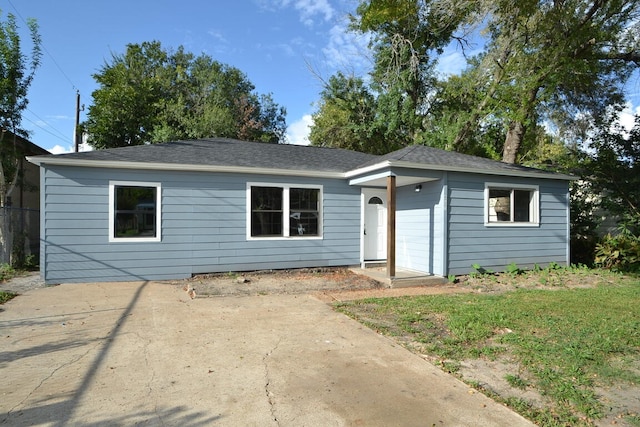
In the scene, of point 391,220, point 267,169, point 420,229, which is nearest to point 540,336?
point 391,220

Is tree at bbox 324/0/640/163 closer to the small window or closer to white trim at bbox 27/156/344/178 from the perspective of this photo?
the small window

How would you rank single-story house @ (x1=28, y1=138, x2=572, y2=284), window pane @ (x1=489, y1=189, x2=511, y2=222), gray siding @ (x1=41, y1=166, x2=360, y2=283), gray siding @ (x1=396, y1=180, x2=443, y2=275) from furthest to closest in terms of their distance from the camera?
1. window pane @ (x1=489, y1=189, x2=511, y2=222)
2. gray siding @ (x1=396, y1=180, x2=443, y2=275)
3. single-story house @ (x1=28, y1=138, x2=572, y2=284)
4. gray siding @ (x1=41, y1=166, x2=360, y2=283)

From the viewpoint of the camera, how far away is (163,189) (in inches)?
341

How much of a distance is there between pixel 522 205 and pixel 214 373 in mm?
9669

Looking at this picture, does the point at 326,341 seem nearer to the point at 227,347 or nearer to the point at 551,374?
the point at 227,347

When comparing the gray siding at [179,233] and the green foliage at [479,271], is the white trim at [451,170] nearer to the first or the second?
the gray siding at [179,233]

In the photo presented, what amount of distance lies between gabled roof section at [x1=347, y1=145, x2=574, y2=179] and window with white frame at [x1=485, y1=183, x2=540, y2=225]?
1.43ft

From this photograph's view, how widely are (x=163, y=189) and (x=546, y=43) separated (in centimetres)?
1213

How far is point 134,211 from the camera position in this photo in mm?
8539

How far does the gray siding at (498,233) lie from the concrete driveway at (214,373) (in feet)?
15.8

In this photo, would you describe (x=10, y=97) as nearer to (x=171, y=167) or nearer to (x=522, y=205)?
(x=171, y=167)

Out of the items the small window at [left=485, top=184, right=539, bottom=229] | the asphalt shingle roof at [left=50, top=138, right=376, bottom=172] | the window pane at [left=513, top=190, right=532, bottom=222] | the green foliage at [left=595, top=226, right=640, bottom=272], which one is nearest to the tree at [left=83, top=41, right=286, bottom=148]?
the asphalt shingle roof at [left=50, top=138, right=376, bottom=172]

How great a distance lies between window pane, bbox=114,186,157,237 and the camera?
8391 millimetres

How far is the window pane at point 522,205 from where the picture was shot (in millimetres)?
10250
